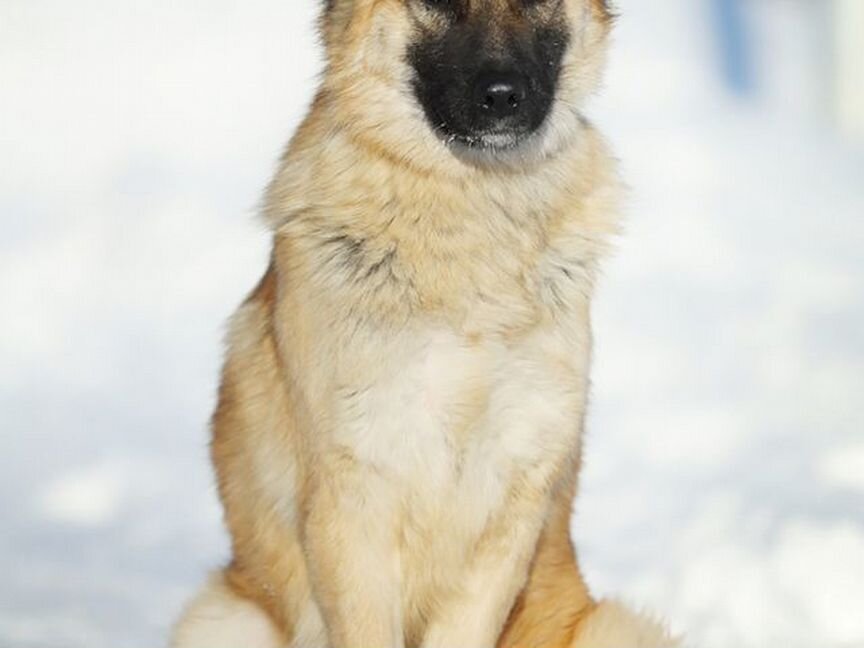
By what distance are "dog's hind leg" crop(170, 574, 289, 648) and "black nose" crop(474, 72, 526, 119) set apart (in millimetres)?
2424

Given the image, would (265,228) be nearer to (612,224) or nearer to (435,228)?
(435,228)

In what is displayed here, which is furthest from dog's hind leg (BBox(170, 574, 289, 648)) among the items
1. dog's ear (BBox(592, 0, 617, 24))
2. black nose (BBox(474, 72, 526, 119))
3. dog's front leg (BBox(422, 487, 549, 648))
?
dog's ear (BBox(592, 0, 617, 24))

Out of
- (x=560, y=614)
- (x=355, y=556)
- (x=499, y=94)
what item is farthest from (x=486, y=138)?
(x=560, y=614)

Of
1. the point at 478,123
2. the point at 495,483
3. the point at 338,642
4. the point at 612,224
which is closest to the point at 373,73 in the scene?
the point at 478,123

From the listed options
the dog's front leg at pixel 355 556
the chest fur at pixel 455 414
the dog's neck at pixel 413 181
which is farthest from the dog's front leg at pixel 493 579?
the dog's neck at pixel 413 181

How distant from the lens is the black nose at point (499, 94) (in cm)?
750

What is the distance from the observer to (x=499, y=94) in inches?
296

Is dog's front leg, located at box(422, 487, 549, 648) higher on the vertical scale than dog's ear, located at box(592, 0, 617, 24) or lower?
lower

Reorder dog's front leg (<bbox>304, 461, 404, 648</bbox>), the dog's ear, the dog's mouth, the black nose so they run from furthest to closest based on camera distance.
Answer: the dog's ear → the dog's mouth → the black nose → dog's front leg (<bbox>304, 461, 404, 648</bbox>)

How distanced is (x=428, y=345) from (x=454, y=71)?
44.4 inches

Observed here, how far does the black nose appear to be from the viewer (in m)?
7.50

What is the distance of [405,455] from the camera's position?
729 cm

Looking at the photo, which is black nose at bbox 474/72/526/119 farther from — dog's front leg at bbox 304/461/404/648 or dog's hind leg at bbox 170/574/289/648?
dog's hind leg at bbox 170/574/289/648

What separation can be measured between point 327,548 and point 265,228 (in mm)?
1482
